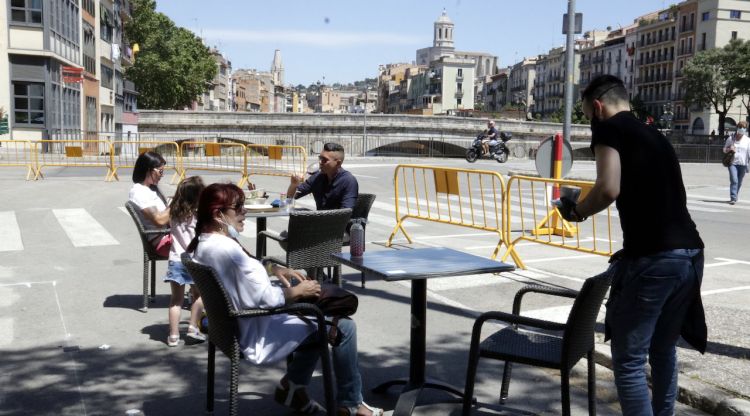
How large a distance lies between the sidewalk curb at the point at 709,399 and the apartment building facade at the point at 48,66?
32.8 m

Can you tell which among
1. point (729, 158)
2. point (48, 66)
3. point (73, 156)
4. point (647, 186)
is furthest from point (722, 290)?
point (48, 66)

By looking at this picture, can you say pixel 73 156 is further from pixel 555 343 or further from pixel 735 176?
pixel 555 343

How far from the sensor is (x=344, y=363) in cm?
404

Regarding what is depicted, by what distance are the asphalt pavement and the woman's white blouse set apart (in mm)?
686

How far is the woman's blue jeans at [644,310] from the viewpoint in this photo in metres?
3.39

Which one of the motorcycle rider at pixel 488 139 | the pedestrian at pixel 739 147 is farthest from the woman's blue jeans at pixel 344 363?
the motorcycle rider at pixel 488 139

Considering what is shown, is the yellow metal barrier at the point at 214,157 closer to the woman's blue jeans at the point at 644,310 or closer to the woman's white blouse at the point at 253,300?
the woman's white blouse at the point at 253,300

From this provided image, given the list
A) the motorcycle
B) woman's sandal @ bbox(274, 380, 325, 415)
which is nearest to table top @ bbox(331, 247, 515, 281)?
woman's sandal @ bbox(274, 380, 325, 415)

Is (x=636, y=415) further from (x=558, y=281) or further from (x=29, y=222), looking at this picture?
(x=29, y=222)

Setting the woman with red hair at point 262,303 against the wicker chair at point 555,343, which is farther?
the woman with red hair at point 262,303

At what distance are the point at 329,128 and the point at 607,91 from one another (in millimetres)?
58375

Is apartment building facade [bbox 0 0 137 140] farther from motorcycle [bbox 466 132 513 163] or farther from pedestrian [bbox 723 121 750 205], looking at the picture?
pedestrian [bbox 723 121 750 205]

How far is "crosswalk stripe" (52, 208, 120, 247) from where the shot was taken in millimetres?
10289

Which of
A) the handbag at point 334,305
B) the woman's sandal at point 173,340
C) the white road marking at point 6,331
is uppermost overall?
the handbag at point 334,305
